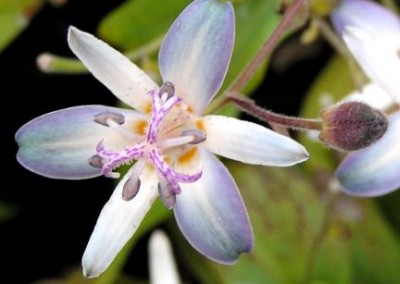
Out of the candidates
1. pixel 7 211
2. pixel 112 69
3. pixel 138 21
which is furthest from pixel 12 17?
pixel 112 69

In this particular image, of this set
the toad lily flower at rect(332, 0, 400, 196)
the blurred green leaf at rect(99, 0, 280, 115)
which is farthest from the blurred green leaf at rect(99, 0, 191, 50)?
the toad lily flower at rect(332, 0, 400, 196)

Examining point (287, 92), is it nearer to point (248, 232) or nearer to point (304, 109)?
point (304, 109)

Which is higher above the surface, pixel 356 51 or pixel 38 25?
pixel 356 51

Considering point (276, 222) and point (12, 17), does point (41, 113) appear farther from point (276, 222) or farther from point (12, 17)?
point (276, 222)

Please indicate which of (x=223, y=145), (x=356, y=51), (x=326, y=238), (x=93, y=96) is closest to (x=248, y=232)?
(x=223, y=145)

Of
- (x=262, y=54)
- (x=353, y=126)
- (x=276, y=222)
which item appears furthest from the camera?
(x=276, y=222)

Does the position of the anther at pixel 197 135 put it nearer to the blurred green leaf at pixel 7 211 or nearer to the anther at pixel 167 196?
the anther at pixel 167 196

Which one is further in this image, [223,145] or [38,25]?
[38,25]
